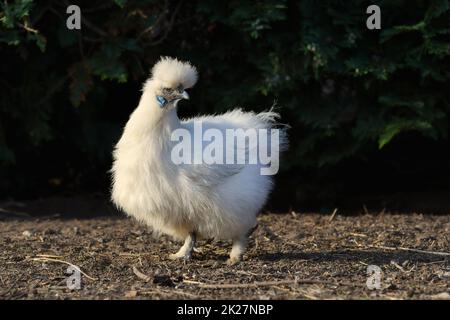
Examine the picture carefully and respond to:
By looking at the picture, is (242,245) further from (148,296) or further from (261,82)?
(261,82)

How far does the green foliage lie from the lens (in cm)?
768

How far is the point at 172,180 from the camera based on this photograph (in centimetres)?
580

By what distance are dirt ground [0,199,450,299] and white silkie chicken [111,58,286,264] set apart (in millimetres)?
359

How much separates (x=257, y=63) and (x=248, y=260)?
2543 mm

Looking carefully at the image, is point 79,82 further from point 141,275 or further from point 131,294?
point 131,294

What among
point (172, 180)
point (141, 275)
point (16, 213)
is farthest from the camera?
point (16, 213)

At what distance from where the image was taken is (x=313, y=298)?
16.1ft

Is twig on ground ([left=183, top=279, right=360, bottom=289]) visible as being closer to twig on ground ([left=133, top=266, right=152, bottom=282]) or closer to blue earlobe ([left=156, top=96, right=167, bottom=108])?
twig on ground ([left=133, top=266, right=152, bottom=282])

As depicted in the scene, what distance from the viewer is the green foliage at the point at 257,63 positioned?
7680 millimetres

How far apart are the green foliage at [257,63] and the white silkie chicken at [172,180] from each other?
1963 millimetres

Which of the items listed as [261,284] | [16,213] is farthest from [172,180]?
[16,213]

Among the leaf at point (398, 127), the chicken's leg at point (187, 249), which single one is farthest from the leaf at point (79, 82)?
the leaf at point (398, 127)

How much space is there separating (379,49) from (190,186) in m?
3.01

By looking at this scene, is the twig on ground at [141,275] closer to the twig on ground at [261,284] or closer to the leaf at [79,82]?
the twig on ground at [261,284]
